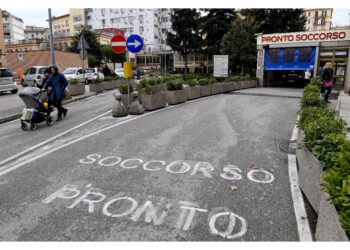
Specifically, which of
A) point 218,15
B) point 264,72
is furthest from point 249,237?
point 218,15

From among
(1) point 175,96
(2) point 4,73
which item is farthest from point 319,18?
(2) point 4,73

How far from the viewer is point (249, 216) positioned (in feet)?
11.7

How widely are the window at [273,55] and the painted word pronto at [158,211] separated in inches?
914

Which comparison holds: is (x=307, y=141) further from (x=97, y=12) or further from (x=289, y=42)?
(x=97, y=12)

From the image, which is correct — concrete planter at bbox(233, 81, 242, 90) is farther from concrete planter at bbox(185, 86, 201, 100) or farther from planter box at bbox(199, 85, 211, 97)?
concrete planter at bbox(185, 86, 201, 100)

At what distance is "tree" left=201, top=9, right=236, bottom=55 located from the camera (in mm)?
42094

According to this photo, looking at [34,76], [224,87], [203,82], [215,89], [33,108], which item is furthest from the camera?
[34,76]

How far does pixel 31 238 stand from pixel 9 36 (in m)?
102

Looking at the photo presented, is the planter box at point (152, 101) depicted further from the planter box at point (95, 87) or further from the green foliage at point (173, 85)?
the planter box at point (95, 87)

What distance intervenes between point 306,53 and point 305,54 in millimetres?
102

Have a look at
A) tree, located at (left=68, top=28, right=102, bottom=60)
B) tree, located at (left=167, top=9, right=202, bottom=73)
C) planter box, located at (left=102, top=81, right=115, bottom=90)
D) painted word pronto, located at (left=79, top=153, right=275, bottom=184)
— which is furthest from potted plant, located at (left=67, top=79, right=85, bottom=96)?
tree, located at (left=68, top=28, right=102, bottom=60)

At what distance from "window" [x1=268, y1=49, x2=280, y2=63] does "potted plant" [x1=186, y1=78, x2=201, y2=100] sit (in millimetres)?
11637

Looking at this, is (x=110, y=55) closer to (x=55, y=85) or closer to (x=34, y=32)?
(x=55, y=85)

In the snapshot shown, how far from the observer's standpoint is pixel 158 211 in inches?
145
